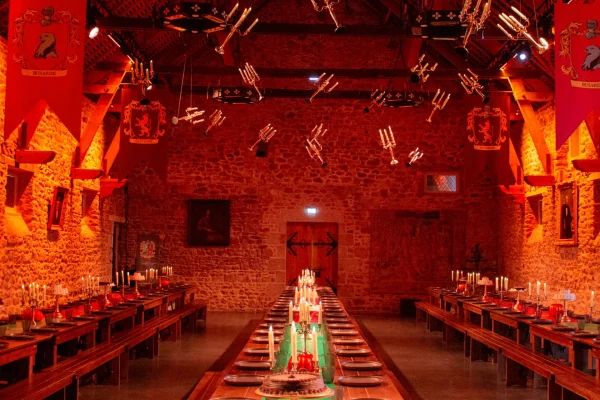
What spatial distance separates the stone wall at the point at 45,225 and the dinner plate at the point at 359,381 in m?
6.14

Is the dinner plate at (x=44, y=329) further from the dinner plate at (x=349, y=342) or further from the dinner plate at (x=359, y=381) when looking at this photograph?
the dinner plate at (x=359, y=381)

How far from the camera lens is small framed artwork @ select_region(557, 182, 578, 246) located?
1184 centimetres

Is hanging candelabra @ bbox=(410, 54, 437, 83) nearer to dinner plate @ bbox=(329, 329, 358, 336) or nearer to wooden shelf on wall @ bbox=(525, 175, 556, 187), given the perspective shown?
wooden shelf on wall @ bbox=(525, 175, 556, 187)

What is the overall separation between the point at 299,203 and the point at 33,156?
789 centimetres

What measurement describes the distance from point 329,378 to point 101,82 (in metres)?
10.7

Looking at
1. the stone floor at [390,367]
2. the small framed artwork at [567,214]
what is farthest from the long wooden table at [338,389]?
the small framed artwork at [567,214]

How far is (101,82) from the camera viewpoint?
14.0 meters

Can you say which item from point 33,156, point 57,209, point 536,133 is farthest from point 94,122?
point 536,133

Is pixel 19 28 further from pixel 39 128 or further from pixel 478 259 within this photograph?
pixel 478 259

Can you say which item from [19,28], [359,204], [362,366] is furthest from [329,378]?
[359,204]

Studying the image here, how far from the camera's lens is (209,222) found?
55.8 ft

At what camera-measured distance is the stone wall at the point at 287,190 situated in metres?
17.0

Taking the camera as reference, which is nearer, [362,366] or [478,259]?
[362,366]

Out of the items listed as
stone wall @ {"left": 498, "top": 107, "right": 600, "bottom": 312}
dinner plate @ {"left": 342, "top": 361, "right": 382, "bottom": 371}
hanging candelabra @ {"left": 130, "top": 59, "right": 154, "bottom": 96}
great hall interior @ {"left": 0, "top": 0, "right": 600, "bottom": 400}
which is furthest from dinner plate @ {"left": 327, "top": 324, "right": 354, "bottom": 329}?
stone wall @ {"left": 498, "top": 107, "right": 600, "bottom": 312}
